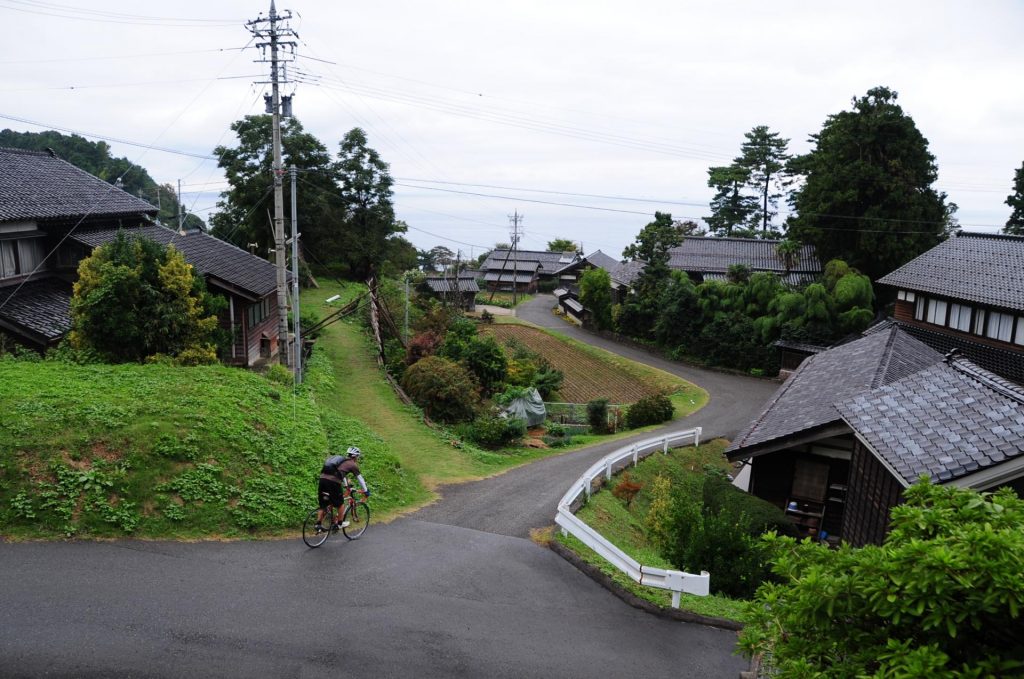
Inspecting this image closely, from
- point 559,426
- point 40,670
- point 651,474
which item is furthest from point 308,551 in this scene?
point 559,426

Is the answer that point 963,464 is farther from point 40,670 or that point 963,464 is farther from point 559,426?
point 559,426

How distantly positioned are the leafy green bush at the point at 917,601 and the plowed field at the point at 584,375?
91.0ft

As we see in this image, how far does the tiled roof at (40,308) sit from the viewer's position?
1895 centimetres

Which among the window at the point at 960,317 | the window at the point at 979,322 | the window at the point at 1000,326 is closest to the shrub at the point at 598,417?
the window at the point at 960,317

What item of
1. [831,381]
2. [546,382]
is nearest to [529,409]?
[546,382]

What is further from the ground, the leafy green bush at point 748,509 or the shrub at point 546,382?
the leafy green bush at point 748,509

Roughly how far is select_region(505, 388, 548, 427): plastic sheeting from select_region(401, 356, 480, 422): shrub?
2059 mm

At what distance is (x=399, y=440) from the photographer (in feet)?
68.2

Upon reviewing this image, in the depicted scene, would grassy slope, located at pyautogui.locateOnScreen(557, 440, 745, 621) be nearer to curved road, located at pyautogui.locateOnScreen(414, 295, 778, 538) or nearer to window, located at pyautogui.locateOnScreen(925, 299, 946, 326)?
curved road, located at pyautogui.locateOnScreen(414, 295, 778, 538)

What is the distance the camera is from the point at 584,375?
39969mm

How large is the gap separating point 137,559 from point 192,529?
1.10 meters

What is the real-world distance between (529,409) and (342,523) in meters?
15.7

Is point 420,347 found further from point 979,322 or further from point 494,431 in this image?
point 979,322

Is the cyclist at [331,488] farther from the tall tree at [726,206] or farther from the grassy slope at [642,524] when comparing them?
the tall tree at [726,206]
